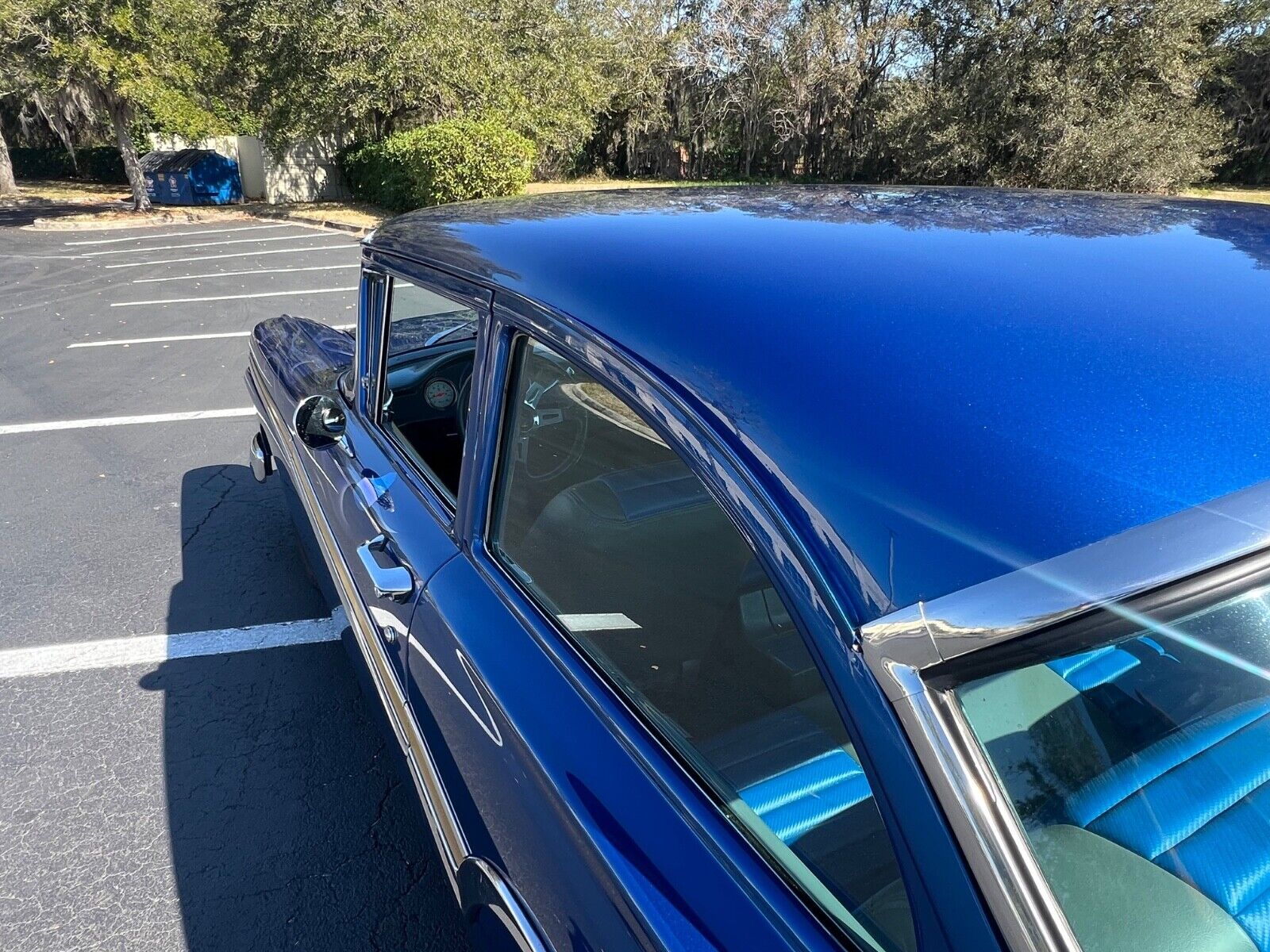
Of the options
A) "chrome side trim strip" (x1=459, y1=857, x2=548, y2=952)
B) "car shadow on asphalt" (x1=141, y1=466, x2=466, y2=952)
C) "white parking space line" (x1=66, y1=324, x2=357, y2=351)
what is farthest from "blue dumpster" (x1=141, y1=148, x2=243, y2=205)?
"chrome side trim strip" (x1=459, y1=857, x2=548, y2=952)

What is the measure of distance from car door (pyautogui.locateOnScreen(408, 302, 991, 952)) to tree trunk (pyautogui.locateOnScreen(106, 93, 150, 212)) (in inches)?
864

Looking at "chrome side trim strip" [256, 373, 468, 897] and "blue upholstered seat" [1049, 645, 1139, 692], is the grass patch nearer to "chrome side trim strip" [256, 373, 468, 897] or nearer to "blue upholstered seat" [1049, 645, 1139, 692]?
"chrome side trim strip" [256, 373, 468, 897]

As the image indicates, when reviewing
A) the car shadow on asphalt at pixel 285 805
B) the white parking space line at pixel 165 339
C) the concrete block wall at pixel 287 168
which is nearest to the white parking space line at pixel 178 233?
the concrete block wall at pixel 287 168

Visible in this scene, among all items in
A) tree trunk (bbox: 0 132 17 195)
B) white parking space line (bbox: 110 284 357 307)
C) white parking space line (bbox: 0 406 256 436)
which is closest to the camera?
white parking space line (bbox: 0 406 256 436)

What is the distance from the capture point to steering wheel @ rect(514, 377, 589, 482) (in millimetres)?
1710

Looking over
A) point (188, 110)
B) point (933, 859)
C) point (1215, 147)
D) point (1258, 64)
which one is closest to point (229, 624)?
point (933, 859)

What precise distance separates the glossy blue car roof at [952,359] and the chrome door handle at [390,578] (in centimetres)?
63

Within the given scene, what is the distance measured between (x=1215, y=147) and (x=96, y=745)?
24.8 m

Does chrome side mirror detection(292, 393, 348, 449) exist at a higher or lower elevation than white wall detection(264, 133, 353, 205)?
lower

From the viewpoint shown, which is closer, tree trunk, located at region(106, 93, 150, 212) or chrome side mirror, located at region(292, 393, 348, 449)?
chrome side mirror, located at region(292, 393, 348, 449)

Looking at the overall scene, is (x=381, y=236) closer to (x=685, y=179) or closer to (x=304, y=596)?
(x=304, y=596)

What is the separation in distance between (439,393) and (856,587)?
207cm

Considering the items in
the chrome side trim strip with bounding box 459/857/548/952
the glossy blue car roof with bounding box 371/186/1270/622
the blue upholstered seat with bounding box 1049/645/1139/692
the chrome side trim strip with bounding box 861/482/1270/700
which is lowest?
the chrome side trim strip with bounding box 459/857/548/952

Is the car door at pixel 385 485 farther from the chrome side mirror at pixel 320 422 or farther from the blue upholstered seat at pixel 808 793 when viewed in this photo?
the blue upholstered seat at pixel 808 793
